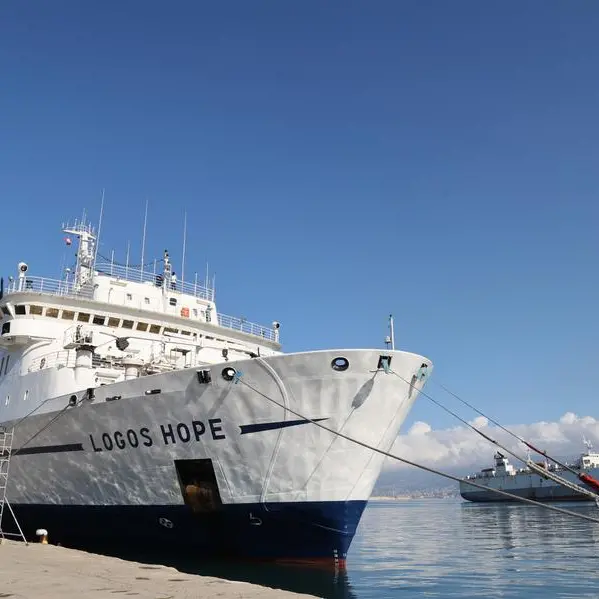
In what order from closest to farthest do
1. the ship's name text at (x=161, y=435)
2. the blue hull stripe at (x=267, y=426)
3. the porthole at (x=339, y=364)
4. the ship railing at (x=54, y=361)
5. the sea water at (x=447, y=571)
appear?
the sea water at (x=447, y=571)
the porthole at (x=339, y=364)
the blue hull stripe at (x=267, y=426)
the ship's name text at (x=161, y=435)
the ship railing at (x=54, y=361)

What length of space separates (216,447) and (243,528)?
1.90 m

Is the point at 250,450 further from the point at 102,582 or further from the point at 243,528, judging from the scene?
the point at 102,582

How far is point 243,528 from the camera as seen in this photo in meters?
13.0

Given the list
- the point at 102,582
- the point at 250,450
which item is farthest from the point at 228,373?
the point at 102,582

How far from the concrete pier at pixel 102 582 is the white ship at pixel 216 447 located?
129 inches

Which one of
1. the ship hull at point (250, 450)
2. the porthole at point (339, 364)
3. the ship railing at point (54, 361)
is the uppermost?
the ship railing at point (54, 361)

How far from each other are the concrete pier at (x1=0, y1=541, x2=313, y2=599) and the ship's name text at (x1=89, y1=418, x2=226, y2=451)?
324cm

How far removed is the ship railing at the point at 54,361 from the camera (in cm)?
1569

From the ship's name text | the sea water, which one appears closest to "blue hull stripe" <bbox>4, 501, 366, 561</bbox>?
the sea water

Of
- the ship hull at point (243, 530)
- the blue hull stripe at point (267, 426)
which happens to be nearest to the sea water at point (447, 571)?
the ship hull at point (243, 530)

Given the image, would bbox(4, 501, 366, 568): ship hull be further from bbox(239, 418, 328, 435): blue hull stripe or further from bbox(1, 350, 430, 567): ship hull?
bbox(239, 418, 328, 435): blue hull stripe

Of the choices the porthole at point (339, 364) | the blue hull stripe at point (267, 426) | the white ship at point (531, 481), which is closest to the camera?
the porthole at point (339, 364)

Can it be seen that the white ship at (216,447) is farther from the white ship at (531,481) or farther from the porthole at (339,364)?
the white ship at (531,481)

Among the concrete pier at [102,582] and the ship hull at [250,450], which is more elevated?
the ship hull at [250,450]
